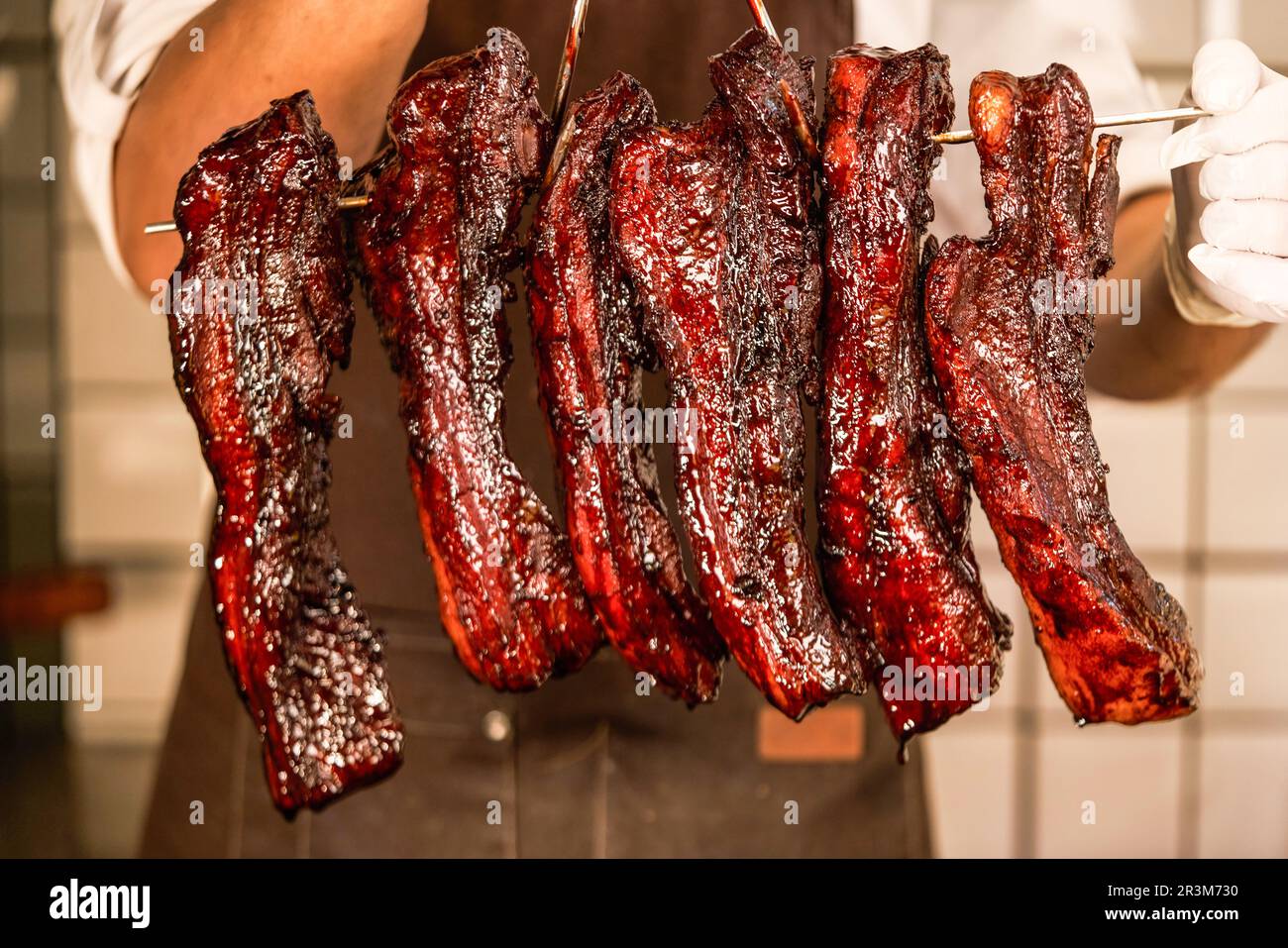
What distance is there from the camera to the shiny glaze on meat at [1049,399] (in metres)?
1.04

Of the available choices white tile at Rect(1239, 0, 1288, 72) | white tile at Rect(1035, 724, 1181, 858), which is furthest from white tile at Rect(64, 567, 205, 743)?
white tile at Rect(1239, 0, 1288, 72)

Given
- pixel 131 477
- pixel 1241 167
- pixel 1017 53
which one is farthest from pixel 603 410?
pixel 131 477

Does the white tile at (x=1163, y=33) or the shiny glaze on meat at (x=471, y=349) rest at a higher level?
the white tile at (x=1163, y=33)

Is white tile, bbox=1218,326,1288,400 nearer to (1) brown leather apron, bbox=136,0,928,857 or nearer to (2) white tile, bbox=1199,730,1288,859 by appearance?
(2) white tile, bbox=1199,730,1288,859

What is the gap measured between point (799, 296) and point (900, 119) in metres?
0.22

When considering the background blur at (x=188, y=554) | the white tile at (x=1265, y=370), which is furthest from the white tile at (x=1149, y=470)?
the white tile at (x=1265, y=370)

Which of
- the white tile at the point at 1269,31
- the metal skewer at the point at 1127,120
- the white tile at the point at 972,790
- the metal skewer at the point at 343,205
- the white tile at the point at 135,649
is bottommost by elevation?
the white tile at the point at 972,790

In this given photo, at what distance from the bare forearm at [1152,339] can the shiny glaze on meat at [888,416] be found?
2.77ft

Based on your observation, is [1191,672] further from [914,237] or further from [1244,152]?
[1244,152]

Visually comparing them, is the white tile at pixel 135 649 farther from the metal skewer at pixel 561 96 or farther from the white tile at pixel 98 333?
the metal skewer at pixel 561 96

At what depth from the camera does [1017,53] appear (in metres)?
1.94

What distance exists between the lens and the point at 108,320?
2906 millimetres

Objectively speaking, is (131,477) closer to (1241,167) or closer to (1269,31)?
(1241,167)
